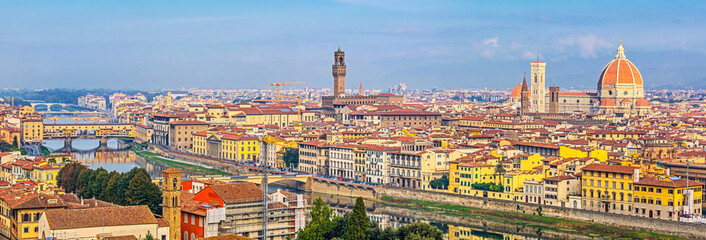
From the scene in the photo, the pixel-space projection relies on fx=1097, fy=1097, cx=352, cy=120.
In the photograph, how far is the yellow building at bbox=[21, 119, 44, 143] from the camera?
75.9m

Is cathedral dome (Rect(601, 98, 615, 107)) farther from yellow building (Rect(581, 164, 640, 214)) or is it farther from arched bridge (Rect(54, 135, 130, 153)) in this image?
yellow building (Rect(581, 164, 640, 214))

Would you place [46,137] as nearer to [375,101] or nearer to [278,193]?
[375,101]

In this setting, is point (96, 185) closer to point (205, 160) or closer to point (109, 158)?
point (205, 160)

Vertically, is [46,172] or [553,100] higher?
[553,100]

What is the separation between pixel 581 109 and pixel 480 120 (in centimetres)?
2454

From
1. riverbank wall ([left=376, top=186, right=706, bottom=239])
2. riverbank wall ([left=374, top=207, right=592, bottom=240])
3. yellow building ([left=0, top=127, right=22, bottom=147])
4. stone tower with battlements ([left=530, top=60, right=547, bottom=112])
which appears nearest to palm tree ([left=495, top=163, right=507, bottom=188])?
riverbank wall ([left=376, top=186, right=706, bottom=239])

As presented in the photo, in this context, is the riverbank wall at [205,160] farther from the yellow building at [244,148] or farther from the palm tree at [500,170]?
the palm tree at [500,170]

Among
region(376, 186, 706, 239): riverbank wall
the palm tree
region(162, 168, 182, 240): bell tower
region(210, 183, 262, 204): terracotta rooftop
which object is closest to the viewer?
region(162, 168, 182, 240): bell tower

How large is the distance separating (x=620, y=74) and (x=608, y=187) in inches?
2327

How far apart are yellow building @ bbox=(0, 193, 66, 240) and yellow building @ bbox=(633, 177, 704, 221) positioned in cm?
1738

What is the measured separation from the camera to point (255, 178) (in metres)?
43.9

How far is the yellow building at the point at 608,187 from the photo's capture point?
3414cm

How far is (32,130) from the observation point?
253 feet

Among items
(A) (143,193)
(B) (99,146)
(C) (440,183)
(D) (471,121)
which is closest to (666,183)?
(C) (440,183)
